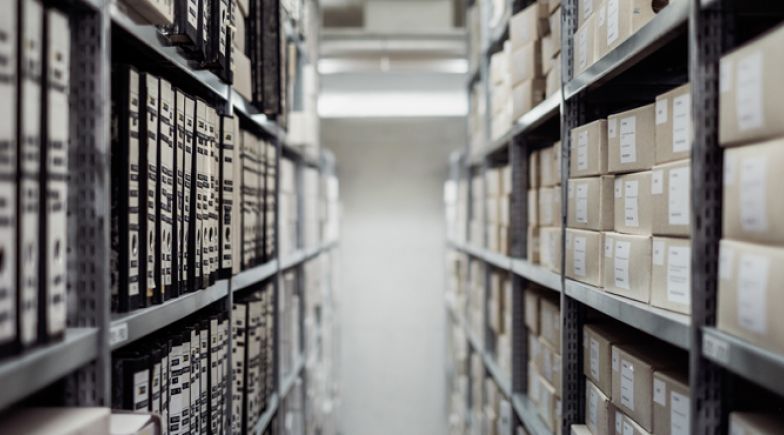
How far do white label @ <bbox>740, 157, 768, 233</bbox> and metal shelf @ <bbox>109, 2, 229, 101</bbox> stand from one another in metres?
0.91

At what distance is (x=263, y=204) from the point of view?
2.18 meters

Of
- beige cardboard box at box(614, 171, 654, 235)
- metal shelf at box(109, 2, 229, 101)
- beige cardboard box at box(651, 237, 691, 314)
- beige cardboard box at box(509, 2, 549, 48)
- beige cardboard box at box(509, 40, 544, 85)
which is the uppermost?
beige cardboard box at box(509, 2, 549, 48)

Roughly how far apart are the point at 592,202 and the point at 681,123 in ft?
1.43

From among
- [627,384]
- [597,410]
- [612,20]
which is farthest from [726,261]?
[597,410]

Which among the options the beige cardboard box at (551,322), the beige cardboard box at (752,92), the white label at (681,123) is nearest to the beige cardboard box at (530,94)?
the beige cardboard box at (551,322)

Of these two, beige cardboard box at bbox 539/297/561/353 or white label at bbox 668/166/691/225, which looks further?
beige cardboard box at bbox 539/297/561/353

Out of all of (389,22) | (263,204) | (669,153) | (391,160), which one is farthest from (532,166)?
(391,160)

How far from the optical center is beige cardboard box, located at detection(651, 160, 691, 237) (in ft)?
3.66

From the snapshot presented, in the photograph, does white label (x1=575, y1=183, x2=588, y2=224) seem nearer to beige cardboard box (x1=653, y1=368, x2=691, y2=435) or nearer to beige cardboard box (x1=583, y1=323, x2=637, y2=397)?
beige cardboard box (x1=583, y1=323, x2=637, y2=397)

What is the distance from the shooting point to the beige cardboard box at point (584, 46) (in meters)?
1.51

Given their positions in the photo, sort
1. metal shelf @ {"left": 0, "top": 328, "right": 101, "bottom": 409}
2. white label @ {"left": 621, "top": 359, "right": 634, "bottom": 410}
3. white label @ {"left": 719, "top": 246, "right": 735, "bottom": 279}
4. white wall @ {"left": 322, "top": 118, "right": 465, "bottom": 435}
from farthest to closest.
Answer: white wall @ {"left": 322, "top": 118, "right": 465, "bottom": 435}, white label @ {"left": 621, "top": 359, "right": 634, "bottom": 410}, white label @ {"left": 719, "top": 246, "right": 735, "bottom": 279}, metal shelf @ {"left": 0, "top": 328, "right": 101, "bottom": 409}

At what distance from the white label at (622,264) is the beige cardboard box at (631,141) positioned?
0.16 meters

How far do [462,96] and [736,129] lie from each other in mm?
4016

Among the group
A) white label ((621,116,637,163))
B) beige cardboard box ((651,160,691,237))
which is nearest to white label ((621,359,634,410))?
beige cardboard box ((651,160,691,237))
